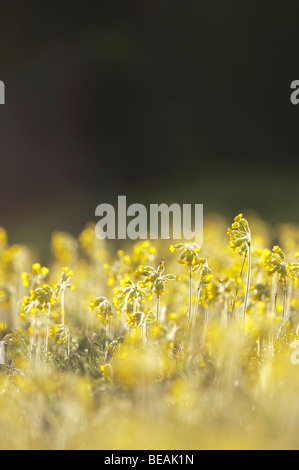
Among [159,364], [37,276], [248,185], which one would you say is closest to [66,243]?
[37,276]

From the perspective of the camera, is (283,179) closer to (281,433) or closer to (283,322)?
(283,322)

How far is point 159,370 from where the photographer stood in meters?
2.90

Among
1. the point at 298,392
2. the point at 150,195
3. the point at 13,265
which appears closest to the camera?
the point at 298,392

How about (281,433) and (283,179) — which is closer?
(281,433)

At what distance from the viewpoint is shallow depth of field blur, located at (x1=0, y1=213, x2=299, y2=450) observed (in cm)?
232

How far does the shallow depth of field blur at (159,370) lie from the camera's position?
2.32 metres

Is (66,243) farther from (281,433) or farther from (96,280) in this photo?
(281,433)

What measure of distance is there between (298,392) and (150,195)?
8885mm

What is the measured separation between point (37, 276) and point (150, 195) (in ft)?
26.1

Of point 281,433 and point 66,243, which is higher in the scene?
point 66,243

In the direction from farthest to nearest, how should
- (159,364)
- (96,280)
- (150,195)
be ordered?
1. (150,195)
2. (96,280)
3. (159,364)

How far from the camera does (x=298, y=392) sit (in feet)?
8.25
